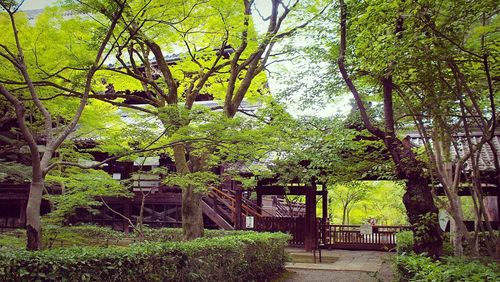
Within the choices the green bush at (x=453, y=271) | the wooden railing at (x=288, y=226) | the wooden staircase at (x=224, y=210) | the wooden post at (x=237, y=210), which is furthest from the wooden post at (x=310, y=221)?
the green bush at (x=453, y=271)

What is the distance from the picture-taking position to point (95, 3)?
20.8 feet

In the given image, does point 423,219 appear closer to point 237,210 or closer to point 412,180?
point 412,180

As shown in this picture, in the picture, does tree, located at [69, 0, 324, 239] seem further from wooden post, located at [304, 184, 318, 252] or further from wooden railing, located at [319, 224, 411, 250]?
wooden railing, located at [319, 224, 411, 250]

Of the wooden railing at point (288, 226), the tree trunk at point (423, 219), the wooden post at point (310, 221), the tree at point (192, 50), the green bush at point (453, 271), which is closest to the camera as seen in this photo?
the green bush at point (453, 271)

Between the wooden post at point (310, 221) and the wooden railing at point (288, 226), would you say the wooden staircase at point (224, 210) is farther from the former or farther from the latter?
the wooden post at point (310, 221)

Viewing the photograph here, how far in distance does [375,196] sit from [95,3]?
19.5 m

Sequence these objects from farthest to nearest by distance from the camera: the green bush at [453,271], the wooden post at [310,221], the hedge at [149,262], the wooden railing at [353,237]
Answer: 1. the wooden railing at [353,237]
2. the wooden post at [310,221]
3. the hedge at [149,262]
4. the green bush at [453,271]

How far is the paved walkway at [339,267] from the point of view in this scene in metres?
10.5

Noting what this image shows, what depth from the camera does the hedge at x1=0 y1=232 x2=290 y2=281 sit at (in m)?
4.41

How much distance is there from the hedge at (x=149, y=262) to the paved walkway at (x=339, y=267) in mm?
2091

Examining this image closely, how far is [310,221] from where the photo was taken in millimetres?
15570

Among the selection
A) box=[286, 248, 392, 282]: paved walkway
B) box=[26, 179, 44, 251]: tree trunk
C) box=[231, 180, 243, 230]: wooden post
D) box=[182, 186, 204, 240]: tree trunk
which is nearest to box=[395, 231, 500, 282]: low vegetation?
box=[286, 248, 392, 282]: paved walkway

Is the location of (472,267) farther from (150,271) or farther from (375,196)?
(375,196)

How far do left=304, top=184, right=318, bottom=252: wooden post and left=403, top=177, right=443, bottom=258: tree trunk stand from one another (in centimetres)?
874
